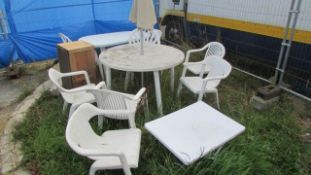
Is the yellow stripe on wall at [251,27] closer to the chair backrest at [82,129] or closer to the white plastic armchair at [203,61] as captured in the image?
the white plastic armchair at [203,61]

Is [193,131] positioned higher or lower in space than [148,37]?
lower

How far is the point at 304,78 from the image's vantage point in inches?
163

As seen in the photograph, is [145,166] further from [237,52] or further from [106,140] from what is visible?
[237,52]

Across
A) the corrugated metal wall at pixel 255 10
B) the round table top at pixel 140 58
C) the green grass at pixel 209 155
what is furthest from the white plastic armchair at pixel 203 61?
the corrugated metal wall at pixel 255 10

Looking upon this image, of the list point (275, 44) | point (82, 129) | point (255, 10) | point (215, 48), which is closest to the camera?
point (82, 129)

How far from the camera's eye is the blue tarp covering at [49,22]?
16.0 feet

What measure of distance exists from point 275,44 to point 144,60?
3.03 metres

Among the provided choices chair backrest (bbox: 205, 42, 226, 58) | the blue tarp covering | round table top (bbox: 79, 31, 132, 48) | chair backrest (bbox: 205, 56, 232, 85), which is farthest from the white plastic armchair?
the blue tarp covering

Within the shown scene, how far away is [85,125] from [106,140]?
288 mm

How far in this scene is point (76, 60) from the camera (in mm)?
3402

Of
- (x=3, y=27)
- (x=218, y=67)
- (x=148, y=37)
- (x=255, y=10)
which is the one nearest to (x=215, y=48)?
(x=218, y=67)

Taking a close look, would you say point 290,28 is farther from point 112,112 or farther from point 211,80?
point 112,112

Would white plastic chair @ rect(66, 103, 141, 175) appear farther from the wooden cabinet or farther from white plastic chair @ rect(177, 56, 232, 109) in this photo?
the wooden cabinet

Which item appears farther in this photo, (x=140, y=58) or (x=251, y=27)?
(x=251, y=27)
